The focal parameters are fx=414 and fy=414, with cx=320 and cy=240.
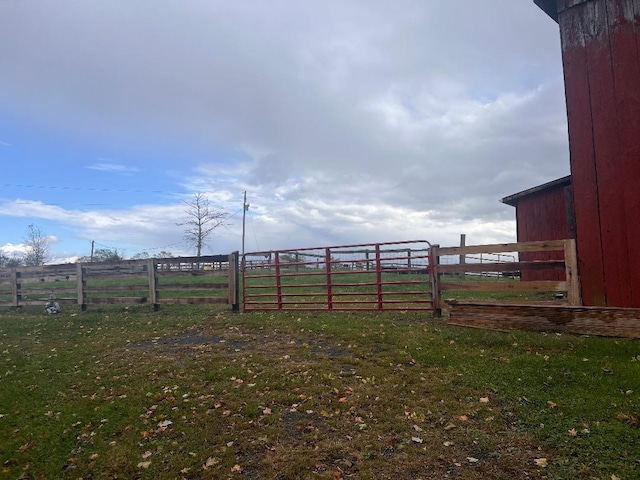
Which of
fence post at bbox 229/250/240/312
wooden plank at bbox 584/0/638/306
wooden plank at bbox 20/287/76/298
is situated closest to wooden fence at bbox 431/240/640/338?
wooden plank at bbox 584/0/638/306

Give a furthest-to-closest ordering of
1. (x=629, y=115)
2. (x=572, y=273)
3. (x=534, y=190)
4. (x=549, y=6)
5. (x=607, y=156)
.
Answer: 1. (x=534, y=190)
2. (x=549, y=6)
3. (x=572, y=273)
4. (x=607, y=156)
5. (x=629, y=115)

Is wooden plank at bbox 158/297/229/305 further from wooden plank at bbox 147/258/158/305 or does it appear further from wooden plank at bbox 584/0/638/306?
wooden plank at bbox 584/0/638/306

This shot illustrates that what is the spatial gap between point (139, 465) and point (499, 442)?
10.4 ft

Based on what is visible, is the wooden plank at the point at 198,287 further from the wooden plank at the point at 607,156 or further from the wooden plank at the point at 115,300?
the wooden plank at the point at 607,156

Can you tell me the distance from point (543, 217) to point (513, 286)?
384 inches

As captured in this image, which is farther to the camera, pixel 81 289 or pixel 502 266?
pixel 81 289

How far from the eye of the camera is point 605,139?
686 centimetres

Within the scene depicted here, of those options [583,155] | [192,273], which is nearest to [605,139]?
[583,155]

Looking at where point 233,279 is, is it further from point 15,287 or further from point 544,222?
point 544,222

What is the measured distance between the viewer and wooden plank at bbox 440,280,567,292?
23.7 feet

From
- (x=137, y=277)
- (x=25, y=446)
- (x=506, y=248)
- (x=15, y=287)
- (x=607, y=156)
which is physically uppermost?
(x=607, y=156)

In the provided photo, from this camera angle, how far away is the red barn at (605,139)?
6582mm

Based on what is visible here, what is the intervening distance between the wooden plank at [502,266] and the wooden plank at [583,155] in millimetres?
475

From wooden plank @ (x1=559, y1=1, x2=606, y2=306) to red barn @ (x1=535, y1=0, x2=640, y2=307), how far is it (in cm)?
1
